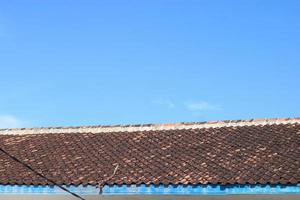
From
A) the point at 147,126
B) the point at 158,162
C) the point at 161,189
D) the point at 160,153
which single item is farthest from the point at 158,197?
the point at 147,126

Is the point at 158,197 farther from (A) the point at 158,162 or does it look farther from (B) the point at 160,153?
(B) the point at 160,153

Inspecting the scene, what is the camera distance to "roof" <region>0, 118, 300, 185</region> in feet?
29.1

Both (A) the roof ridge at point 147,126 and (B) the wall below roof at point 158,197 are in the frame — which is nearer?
(B) the wall below roof at point 158,197

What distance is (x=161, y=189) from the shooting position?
28.4 ft

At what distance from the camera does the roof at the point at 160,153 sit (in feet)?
29.1

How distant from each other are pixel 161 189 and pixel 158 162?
1.11 metres

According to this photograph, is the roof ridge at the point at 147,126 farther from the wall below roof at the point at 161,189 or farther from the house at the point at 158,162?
the wall below roof at the point at 161,189

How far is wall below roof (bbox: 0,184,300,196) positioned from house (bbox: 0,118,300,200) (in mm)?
16

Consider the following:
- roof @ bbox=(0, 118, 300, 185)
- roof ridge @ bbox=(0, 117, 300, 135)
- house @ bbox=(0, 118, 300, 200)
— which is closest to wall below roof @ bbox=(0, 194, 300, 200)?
house @ bbox=(0, 118, 300, 200)

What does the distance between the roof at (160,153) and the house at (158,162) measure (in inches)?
0.6

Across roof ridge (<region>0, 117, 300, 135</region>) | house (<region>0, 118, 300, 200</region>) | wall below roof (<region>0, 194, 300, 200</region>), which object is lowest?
wall below roof (<region>0, 194, 300, 200</region>)

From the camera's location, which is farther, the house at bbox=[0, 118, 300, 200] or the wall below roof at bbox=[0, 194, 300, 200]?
the house at bbox=[0, 118, 300, 200]

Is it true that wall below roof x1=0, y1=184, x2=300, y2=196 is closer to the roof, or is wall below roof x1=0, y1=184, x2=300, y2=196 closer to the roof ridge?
the roof

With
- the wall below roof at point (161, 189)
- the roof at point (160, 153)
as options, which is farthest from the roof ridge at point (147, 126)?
the wall below roof at point (161, 189)
